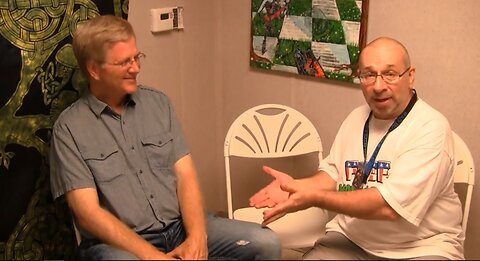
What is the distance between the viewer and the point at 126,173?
1.86 metres

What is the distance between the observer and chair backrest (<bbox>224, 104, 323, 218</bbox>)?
2.40 metres

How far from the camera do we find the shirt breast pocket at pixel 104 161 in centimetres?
180

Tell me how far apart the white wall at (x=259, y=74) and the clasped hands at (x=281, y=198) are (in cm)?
72

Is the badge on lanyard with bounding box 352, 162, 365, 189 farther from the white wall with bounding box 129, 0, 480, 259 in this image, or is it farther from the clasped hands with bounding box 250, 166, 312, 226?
the white wall with bounding box 129, 0, 480, 259

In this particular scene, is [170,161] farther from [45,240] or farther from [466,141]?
[466,141]

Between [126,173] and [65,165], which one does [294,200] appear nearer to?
[126,173]

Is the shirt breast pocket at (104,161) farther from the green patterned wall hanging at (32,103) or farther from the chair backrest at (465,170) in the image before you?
the chair backrest at (465,170)

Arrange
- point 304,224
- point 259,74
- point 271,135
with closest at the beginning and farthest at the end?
point 304,224
point 271,135
point 259,74

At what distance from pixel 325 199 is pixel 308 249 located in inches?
16.0

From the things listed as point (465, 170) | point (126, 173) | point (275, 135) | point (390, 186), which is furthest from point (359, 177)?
point (126, 173)

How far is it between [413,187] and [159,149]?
80cm

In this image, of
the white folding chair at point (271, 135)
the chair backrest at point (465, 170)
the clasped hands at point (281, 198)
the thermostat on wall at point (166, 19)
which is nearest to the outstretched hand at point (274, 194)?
the clasped hands at point (281, 198)

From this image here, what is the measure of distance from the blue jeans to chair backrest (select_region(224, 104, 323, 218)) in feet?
1.56

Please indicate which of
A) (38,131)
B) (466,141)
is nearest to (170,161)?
(38,131)
